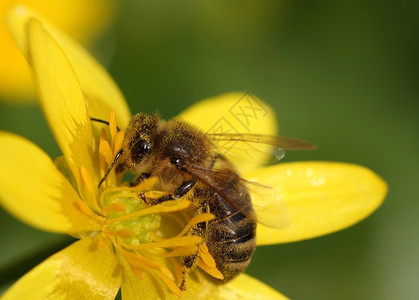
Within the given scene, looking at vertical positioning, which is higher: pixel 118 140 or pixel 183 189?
pixel 118 140

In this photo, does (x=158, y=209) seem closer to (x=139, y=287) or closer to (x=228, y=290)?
(x=139, y=287)

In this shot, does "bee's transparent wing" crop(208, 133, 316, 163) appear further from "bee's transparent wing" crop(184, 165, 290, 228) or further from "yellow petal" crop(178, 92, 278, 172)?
"bee's transparent wing" crop(184, 165, 290, 228)

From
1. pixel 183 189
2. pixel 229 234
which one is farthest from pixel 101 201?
pixel 229 234

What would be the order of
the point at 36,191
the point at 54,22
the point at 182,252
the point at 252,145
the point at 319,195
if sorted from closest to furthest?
the point at 36,191 < the point at 182,252 < the point at 252,145 < the point at 319,195 < the point at 54,22

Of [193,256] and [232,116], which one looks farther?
[232,116]

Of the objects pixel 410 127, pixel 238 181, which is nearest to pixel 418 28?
pixel 410 127

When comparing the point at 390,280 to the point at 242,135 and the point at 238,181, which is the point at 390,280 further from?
the point at 238,181

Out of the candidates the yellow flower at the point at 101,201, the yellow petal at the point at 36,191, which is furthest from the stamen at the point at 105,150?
the yellow petal at the point at 36,191
